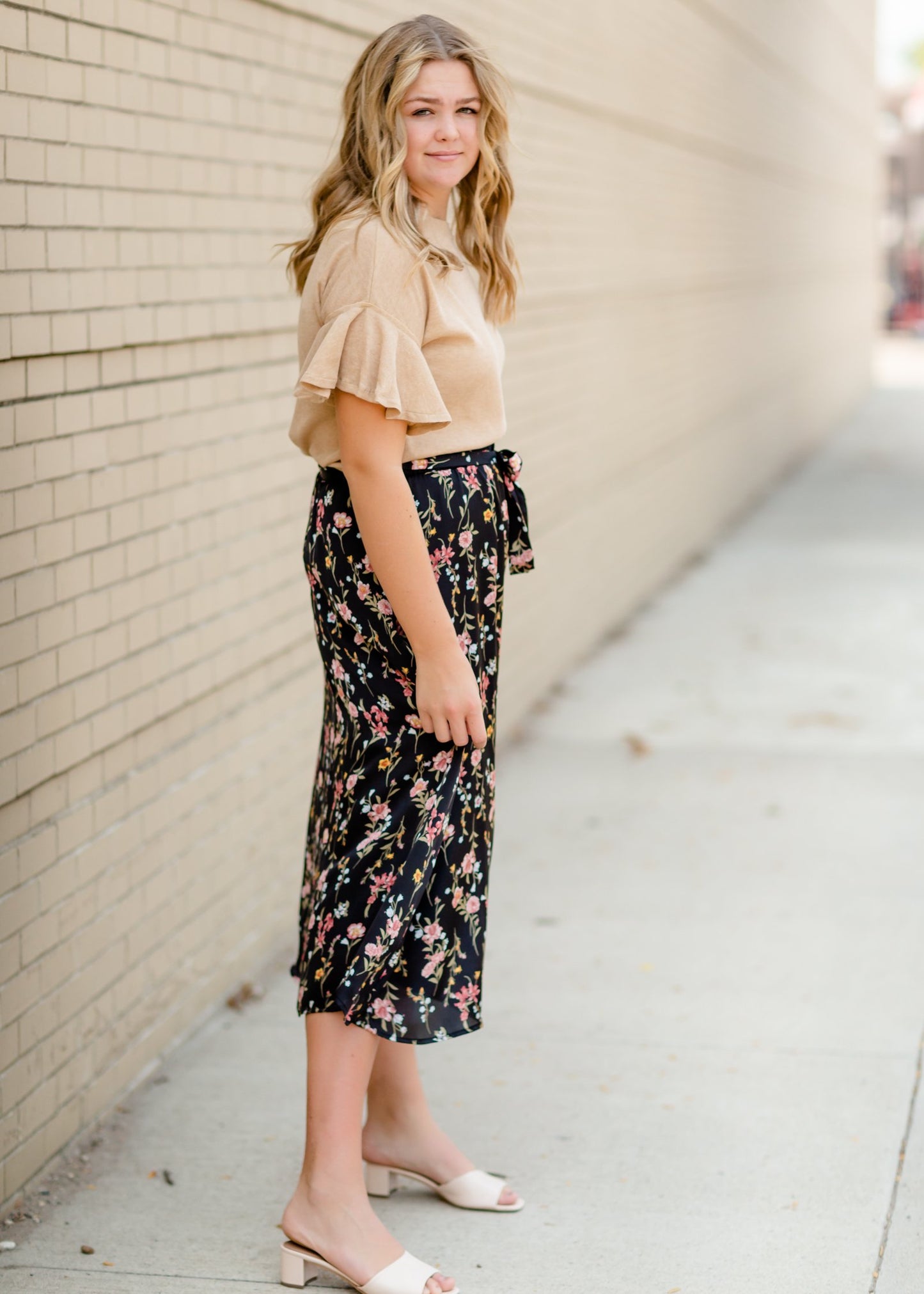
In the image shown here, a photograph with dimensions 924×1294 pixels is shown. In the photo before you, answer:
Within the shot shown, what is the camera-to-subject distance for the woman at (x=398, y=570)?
2.59 meters

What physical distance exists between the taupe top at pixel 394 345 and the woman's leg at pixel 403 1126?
110cm

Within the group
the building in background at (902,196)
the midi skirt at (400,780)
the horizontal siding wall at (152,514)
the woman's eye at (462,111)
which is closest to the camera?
the woman's eye at (462,111)

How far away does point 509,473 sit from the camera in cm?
286

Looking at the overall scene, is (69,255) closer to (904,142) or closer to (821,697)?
(821,697)

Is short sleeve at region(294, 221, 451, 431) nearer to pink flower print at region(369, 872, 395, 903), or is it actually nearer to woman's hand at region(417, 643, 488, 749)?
woman's hand at region(417, 643, 488, 749)

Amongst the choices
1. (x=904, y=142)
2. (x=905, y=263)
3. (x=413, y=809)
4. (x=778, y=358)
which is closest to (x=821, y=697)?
(x=413, y=809)

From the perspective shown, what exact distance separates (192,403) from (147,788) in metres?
0.84

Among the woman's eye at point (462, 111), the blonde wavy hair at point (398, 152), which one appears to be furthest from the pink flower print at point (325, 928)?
the woman's eye at point (462, 111)

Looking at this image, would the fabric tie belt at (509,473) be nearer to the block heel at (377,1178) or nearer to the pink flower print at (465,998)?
the pink flower print at (465,998)

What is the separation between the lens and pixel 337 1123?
2.83 meters

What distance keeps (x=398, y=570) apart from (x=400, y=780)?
378mm

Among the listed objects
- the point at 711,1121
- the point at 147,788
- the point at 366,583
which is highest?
the point at 366,583

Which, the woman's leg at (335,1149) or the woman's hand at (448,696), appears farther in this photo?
the woman's leg at (335,1149)

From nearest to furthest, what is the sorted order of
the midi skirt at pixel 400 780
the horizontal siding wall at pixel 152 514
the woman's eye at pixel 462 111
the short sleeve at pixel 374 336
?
the short sleeve at pixel 374 336 < the woman's eye at pixel 462 111 < the midi skirt at pixel 400 780 < the horizontal siding wall at pixel 152 514
